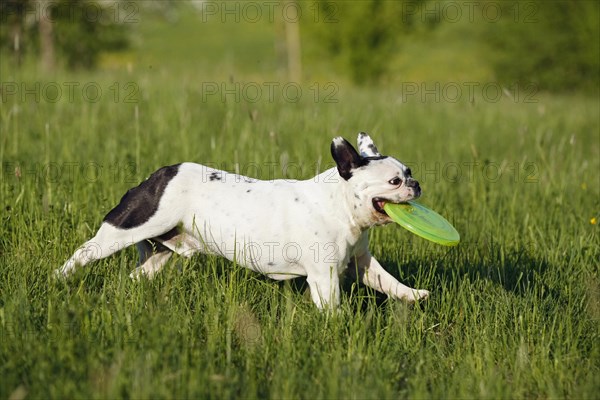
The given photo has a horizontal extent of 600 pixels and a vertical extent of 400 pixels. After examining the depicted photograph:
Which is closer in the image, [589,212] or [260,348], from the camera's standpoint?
[260,348]

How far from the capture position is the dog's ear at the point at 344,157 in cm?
404

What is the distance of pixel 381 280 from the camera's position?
4434 mm

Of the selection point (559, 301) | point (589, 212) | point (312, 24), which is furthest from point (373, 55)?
point (559, 301)

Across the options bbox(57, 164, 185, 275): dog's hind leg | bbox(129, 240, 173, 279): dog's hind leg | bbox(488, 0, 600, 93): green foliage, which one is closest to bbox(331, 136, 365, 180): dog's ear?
bbox(57, 164, 185, 275): dog's hind leg

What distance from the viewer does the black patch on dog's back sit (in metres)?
4.39

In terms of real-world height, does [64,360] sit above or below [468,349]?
above

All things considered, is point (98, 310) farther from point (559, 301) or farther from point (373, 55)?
point (373, 55)

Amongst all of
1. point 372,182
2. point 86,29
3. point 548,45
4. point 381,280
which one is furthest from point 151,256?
point 548,45

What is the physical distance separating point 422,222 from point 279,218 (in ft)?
2.73

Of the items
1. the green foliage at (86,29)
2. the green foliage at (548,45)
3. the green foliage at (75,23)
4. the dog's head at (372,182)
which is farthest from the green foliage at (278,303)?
the green foliage at (548,45)

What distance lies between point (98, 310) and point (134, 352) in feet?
1.88

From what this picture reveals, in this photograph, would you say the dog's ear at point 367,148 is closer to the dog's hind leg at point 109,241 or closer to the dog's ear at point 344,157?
the dog's ear at point 344,157

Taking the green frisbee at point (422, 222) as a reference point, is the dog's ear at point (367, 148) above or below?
above

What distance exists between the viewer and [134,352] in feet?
11.1
